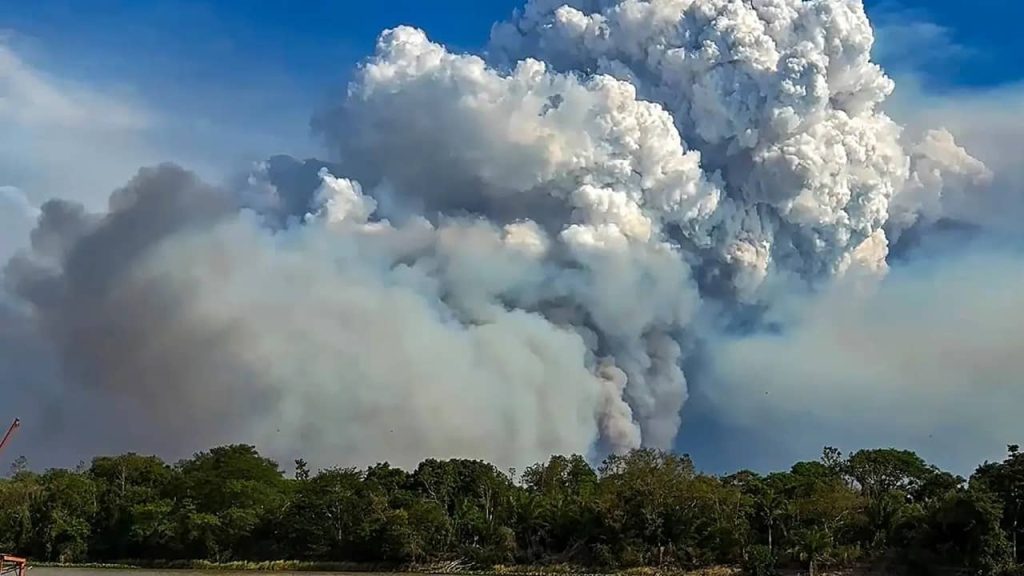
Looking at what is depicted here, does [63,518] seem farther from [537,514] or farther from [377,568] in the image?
[537,514]

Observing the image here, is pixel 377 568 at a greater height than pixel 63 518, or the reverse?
pixel 63 518

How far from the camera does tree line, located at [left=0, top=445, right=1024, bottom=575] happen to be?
61750 mm

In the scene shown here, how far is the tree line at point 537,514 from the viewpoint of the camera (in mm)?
61750

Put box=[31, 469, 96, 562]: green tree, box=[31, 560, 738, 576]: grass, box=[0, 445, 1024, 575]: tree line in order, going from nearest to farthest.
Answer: box=[0, 445, 1024, 575]: tree line
box=[31, 560, 738, 576]: grass
box=[31, 469, 96, 562]: green tree

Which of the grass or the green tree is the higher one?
the green tree

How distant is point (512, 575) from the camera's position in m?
69.1

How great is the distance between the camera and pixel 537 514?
76688mm

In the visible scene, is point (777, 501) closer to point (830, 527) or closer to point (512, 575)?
point (830, 527)

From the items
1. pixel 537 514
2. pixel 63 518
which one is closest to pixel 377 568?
pixel 537 514

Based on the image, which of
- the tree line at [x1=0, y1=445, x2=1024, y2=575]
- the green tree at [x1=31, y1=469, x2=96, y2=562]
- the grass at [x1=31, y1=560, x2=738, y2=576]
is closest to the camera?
the tree line at [x1=0, y1=445, x2=1024, y2=575]

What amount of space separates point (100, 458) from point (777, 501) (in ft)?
193

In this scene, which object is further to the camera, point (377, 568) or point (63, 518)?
point (63, 518)

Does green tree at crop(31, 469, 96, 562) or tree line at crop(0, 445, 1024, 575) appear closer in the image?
tree line at crop(0, 445, 1024, 575)

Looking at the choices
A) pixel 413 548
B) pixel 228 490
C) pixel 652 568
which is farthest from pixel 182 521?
pixel 652 568
